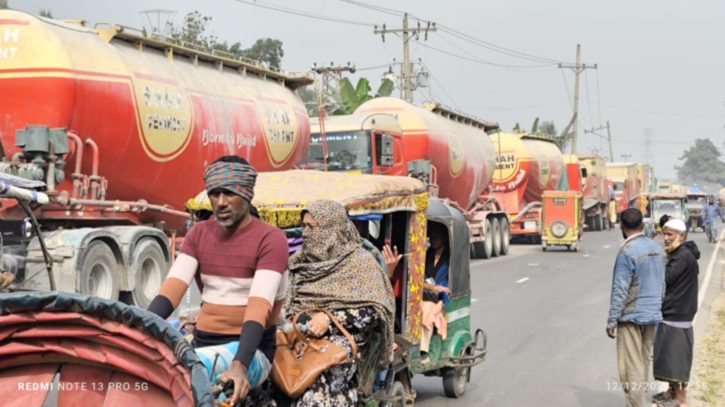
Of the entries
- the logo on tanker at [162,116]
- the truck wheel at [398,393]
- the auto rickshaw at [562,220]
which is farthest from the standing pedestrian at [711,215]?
the truck wheel at [398,393]

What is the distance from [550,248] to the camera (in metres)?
29.5

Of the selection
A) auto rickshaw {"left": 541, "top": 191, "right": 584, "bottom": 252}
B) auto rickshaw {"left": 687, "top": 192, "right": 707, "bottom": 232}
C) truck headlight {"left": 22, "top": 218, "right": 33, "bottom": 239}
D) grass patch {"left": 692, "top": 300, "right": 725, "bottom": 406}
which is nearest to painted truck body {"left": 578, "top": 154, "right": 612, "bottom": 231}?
auto rickshaw {"left": 687, "top": 192, "right": 707, "bottom": 232}

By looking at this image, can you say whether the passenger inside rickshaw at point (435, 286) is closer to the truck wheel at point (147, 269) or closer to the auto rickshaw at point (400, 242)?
the auto rickshaw at point (400, 242)

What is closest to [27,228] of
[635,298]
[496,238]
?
[635,298]

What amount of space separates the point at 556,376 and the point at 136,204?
6.55 metres

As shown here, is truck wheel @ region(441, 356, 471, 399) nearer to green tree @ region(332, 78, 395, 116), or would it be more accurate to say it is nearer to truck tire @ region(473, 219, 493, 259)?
truck tire @ region(473, 219, 493, 259)

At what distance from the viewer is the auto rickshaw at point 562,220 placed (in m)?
27.4

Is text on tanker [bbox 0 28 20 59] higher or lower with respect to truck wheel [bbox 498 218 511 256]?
higher

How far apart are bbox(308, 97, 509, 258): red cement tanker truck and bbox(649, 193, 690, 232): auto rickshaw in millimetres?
7939

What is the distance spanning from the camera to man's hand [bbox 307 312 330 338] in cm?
462

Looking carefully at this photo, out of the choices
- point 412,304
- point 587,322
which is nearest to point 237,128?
point 587,322

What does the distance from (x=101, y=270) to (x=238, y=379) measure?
8323mm

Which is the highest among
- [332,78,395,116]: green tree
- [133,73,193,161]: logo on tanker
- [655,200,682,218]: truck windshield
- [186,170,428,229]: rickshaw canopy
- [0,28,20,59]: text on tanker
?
[332,78,395,116]: green tree

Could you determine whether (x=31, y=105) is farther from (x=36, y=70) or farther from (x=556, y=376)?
(x=556, y=376)
